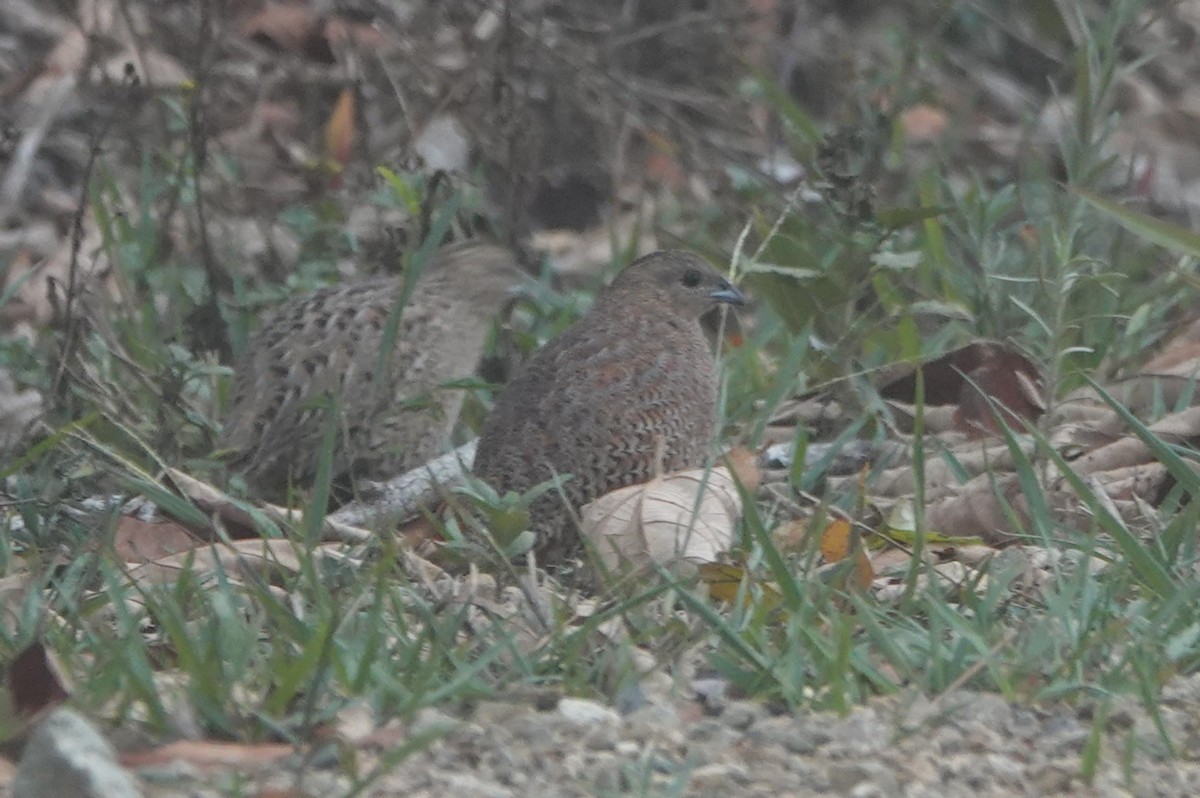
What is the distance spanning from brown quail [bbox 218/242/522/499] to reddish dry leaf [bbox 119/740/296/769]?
1971 mm

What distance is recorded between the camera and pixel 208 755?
125 inches

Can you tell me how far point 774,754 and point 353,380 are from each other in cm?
254

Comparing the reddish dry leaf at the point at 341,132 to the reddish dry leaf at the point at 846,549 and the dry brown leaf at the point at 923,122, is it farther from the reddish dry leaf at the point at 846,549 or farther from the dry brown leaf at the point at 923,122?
the reddish dry leaf at the point at 846,549

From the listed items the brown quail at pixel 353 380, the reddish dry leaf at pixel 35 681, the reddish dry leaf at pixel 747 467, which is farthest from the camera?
the brown quail at pixel 353 380

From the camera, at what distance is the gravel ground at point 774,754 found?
10.5 ft

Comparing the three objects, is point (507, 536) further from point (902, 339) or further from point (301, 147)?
point (301, 147)

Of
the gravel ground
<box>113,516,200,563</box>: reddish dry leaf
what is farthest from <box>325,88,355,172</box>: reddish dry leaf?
the gravel ground

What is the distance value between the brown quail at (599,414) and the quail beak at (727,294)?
0.99ft

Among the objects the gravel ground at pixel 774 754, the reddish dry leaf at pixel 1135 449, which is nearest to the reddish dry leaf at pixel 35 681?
the gravel ground at pixel 774 754

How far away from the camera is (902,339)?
622cm

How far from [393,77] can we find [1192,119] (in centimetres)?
425

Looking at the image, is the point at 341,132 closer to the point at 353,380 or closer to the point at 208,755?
the point at 353,380

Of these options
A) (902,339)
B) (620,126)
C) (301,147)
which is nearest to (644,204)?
(620,126)

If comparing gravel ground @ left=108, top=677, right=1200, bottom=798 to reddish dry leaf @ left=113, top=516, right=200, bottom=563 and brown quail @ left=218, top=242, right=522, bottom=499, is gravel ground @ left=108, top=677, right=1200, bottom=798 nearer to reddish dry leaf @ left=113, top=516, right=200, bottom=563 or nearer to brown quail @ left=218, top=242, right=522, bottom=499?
reddish dry leaf @ left=113, top=516, right=200, bottom=563
